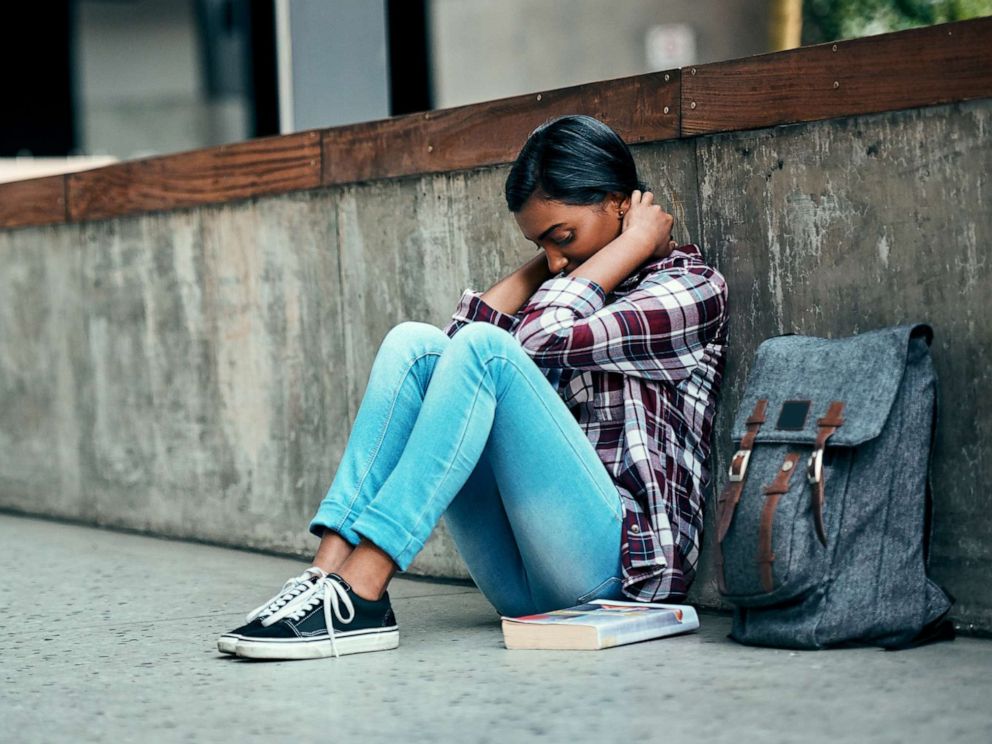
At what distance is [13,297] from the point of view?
21.7 feet

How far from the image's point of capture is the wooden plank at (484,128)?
382cm

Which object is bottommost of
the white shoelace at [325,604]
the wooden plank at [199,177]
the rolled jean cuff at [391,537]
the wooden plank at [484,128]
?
the white shoelace at [325,604]

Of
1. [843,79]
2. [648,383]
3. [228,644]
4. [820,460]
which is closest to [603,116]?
[843,79]

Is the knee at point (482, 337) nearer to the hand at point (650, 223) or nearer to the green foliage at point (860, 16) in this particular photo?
the hand at point (650, 223)

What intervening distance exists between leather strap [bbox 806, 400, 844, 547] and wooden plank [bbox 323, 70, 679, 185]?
1032 mm

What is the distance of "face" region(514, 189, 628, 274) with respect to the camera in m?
3.53

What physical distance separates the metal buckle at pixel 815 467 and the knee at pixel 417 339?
844 millimetres

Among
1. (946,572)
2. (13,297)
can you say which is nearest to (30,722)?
(946,572)

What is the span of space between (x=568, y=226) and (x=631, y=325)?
0.35 m

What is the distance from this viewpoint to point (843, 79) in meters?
3.38

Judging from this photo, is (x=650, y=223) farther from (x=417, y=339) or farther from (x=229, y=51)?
(x=229, y=51)

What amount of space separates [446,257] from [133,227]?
1.88m

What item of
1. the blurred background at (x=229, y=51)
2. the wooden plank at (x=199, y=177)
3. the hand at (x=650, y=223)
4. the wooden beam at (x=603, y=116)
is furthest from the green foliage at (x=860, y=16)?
the hand at (x=650, y=223)

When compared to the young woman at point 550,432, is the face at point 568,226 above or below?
above
